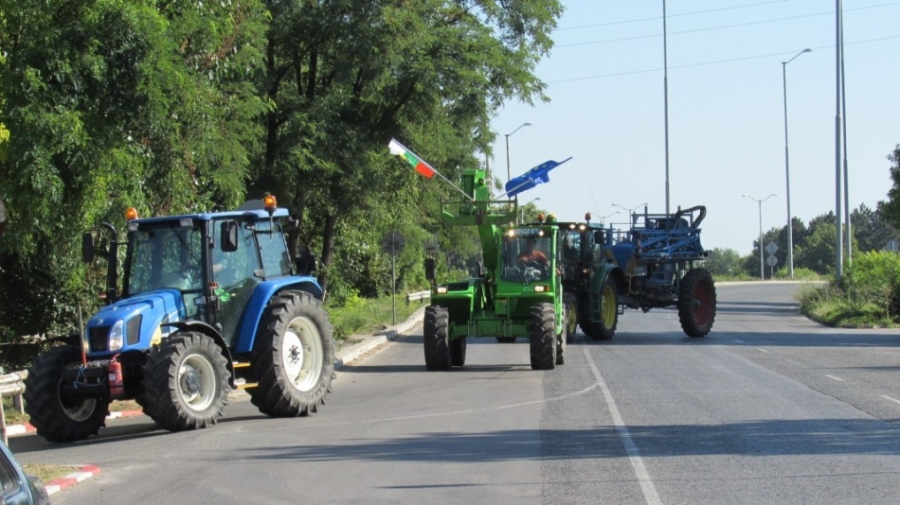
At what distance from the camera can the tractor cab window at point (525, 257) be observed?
23.0m

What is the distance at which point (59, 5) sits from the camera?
17.2m

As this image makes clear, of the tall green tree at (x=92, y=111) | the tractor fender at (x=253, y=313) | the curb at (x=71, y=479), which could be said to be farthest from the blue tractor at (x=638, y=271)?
the curb at (x=71, y=479)

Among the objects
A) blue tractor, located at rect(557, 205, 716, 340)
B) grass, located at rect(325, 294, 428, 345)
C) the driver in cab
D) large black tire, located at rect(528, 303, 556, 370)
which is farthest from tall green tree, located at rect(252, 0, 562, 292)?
large black tire, located at rect(528, 303, 556, 370)

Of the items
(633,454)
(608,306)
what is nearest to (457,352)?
(608,306)

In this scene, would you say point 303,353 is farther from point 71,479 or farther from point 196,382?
point 71,479

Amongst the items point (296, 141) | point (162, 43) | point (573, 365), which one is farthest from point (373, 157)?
point (162, 43)

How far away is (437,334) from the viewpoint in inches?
883

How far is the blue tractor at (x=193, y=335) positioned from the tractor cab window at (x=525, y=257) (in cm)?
674

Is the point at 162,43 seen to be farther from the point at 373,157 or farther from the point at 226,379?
the point at 373,157

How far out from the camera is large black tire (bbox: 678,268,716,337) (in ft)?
99.8

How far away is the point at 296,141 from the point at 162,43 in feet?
44.0

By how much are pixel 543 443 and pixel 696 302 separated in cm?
1904

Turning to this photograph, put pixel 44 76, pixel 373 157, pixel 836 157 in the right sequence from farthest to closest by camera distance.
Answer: pixel 836 157 → pixel 373 157 → pixel 44 76

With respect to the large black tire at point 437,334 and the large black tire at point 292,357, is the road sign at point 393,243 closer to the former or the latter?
the large black tire at point 437,334
